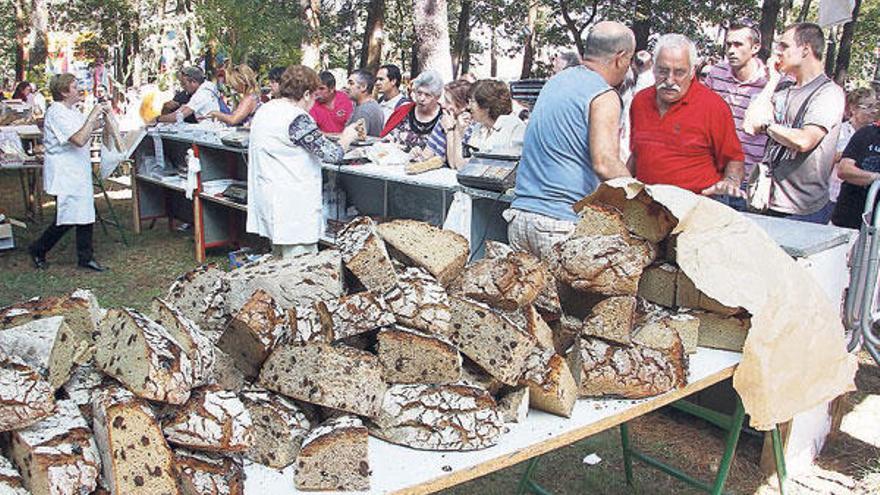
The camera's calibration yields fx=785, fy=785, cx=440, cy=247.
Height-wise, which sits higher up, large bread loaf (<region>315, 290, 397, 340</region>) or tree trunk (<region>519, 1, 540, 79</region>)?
tree trunk (<region>519, 1, 540, 79</region>)

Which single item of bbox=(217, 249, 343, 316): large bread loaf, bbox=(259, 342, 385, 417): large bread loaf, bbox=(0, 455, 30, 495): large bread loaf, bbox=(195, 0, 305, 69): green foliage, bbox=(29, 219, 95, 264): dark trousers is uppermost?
bbox=(195, 0, 305, 69): green foliage

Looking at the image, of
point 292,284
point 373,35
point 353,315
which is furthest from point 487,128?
point 373,35

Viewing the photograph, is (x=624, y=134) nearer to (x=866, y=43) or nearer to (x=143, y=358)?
(x=143, y=358)

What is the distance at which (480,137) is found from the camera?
17.0ft

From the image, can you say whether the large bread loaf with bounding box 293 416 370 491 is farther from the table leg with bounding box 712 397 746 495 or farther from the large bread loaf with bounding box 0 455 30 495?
the table leg with bounding box 712 397 746 495

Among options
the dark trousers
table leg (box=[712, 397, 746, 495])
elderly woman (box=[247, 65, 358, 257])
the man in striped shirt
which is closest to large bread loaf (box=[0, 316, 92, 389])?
table leg (box=[712, 397, 746, 495])

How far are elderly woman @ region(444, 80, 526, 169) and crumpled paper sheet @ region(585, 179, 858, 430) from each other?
6.65 feet

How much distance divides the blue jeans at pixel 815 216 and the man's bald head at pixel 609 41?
5.23 feet

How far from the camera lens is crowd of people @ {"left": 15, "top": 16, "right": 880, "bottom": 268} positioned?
3.39 meters

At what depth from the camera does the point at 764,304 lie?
2.46m

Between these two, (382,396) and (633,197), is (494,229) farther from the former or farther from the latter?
(382,396)

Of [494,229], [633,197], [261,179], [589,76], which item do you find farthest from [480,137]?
[633,197]

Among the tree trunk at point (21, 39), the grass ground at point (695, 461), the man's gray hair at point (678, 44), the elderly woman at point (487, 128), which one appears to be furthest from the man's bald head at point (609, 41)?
the tree trunk at point (21, 39)

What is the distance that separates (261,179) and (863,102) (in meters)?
4.21
